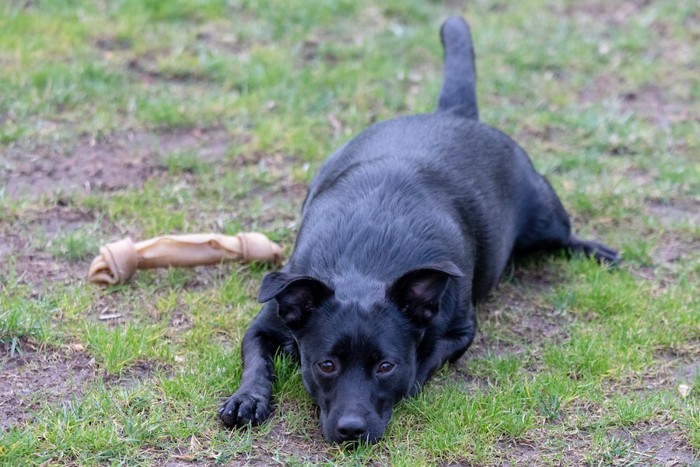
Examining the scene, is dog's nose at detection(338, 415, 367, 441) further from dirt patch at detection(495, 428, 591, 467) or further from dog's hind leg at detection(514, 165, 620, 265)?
dog's hind leg at detection(514, 165, 620, 265)

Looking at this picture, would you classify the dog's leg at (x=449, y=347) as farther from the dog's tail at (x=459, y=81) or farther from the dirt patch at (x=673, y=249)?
the dirt patch at (x=673, y=249)

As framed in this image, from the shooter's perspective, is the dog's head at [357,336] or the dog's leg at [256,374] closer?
the dog's head at [357,336]

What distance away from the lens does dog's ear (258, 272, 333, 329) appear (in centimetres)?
395

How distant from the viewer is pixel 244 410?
13.5ft

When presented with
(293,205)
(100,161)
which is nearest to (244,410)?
(293,205)

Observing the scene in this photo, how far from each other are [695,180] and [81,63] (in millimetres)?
4501

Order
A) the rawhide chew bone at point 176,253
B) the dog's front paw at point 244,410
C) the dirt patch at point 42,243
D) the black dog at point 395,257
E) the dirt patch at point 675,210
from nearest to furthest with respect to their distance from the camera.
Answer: the black dog at point 395,257 < the dog's front paw at point 244,410 < the rawhide chew bone at point 176,253 < the dirt patch at point 42,243 < the dirt patch at point 675,210

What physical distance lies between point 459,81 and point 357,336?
94.4 inches

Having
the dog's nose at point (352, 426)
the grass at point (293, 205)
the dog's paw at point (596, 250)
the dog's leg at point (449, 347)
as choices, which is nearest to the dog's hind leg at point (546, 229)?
the dog's paw at point (596, 250)

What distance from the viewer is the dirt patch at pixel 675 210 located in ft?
20.4

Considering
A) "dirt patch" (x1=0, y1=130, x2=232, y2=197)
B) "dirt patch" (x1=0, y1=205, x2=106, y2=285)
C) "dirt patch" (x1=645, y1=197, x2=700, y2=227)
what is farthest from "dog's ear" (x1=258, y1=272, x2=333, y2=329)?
"dirt patch" (x1=645, y1=197, x2=700, y2=227)

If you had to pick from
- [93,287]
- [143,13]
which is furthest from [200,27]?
[93,287]

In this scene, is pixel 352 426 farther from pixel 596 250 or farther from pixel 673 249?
pixel 673 249

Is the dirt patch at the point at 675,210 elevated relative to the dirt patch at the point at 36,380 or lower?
lower
